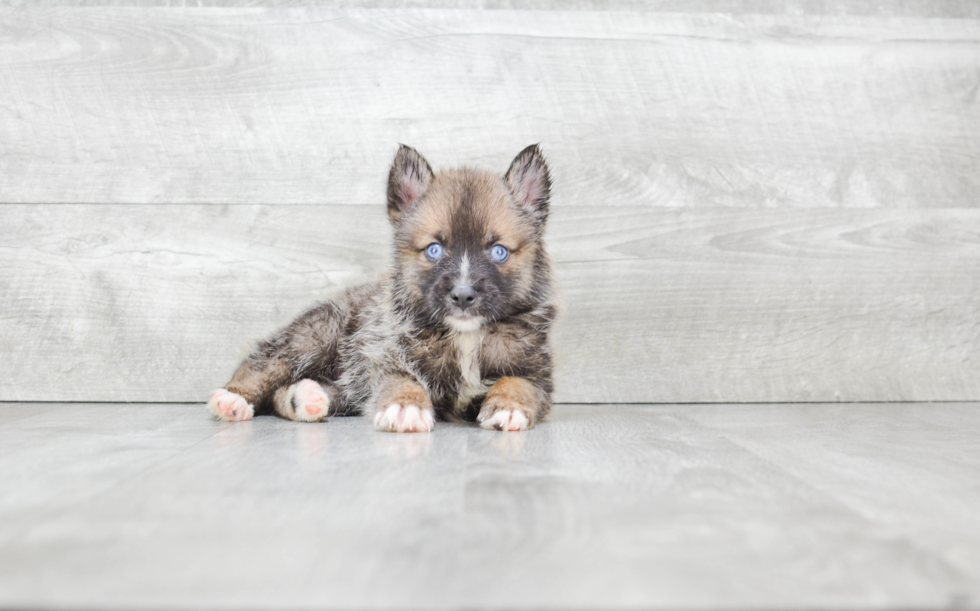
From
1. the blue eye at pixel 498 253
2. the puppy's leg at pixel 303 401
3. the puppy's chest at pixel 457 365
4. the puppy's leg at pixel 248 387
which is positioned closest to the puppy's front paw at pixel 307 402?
the puppy's leg at pixel 303 401

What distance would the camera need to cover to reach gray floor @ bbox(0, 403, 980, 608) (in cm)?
105

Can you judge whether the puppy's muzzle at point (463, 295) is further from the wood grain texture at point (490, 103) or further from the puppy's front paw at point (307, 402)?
the wood grain texture at point (490, 103)

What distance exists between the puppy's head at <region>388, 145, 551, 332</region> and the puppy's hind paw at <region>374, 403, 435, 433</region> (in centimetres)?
33

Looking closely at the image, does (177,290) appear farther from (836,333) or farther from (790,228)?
(836,333)

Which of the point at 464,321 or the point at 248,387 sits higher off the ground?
the point at 464,321

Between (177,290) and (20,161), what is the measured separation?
34.0 inches

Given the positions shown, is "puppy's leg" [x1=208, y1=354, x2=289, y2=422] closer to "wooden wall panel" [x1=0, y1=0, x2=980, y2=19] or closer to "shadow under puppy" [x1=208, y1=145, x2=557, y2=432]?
"shadow under puppy" [x1=208, y1=145, x2=557, y2=432]

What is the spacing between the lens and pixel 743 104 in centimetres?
349

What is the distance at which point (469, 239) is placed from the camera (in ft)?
8.52

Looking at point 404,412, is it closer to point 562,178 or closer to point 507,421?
point 507,421

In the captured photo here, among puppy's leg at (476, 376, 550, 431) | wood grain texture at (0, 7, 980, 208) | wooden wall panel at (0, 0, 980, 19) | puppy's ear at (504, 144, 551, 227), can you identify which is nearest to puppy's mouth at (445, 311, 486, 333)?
puppy's leg at (476, 376, 550, 431)

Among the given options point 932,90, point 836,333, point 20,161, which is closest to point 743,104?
point 932,90

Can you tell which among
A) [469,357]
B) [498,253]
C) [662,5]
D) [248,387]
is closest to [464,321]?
[469,357]

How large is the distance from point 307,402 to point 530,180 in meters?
1.10
